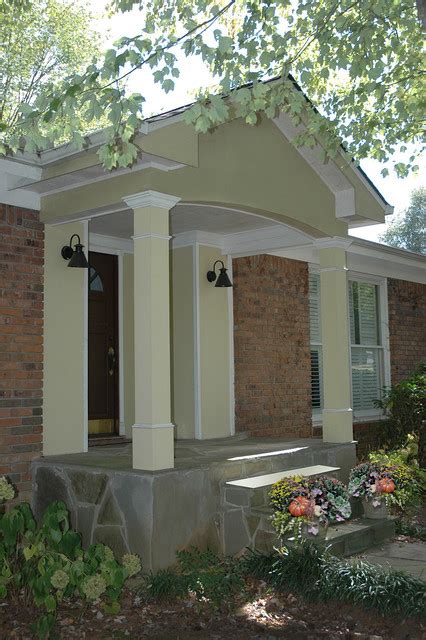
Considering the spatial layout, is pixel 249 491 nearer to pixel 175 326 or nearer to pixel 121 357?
pixel 121 357

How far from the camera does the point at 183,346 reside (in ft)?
28.2

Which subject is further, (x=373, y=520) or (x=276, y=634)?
(x=373, y=520)

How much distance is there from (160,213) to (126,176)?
437mm

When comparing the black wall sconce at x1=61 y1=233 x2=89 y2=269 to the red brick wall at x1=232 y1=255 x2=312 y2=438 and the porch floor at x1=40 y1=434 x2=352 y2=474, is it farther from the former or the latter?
the red brick wall at x1=232 y1=255 x2=312 y2=438

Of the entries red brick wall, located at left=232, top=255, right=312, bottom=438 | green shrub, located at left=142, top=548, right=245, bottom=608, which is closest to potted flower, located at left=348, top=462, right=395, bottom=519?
green shrub, located at left=142, top=548, right=245, bottom=608

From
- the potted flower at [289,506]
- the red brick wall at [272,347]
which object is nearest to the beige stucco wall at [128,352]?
the red brick wall at [272,347]

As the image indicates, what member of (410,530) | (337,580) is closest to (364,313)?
(410,530)

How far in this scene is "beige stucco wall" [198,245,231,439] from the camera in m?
8.58

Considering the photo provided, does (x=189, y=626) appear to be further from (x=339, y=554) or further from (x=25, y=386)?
(x=25, y=386)

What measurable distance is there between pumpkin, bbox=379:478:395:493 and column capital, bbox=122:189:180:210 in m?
3.17

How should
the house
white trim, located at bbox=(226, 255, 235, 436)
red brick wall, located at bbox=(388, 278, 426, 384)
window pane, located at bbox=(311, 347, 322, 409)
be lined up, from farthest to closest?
red brick wall, located at bbox=(388, 278, 426, 384) < window pane, located at bbox=(311, 347, 322, 409) < white trim, located at bbox=(226, 255, 235, 436) < the house

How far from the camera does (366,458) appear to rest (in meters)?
10.3

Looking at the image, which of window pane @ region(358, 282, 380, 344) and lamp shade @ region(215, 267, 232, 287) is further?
window pane @ region(358, 282, 380, 344)

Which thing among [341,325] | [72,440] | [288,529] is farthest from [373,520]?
[72,440]
